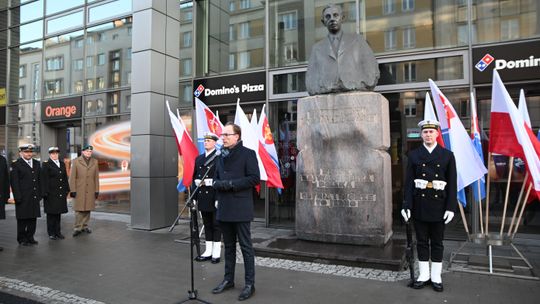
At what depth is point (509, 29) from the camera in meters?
8.32

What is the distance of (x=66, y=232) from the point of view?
30.6 feet

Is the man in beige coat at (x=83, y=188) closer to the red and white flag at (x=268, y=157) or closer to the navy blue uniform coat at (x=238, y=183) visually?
the red and white flag at (x=268, y=157)

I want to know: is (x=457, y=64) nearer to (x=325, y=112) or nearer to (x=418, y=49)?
(x=418, y=49)

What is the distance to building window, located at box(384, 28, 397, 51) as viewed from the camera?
929cm

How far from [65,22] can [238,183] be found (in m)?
12.1

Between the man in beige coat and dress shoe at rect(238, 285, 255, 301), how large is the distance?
18.5 feet

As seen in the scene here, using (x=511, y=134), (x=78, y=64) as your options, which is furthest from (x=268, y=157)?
(x=78, y=64)

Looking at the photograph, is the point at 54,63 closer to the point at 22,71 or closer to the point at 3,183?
the point at 22,71

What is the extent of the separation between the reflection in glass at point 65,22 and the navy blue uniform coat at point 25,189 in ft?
23.0

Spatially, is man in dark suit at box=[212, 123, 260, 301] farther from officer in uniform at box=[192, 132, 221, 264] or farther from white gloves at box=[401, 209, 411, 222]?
white gloves at box=[401, 209, 411, 222]

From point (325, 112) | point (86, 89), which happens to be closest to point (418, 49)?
point (325, 112)

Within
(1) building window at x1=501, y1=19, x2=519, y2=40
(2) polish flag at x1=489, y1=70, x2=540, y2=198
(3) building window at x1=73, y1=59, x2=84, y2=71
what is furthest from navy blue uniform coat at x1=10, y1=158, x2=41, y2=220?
(1) building window at x1=501, y1=19, x2=519, y2=40

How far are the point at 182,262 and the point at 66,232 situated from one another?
13.8ft

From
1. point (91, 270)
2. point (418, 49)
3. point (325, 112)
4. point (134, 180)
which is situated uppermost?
point (418, 49)
